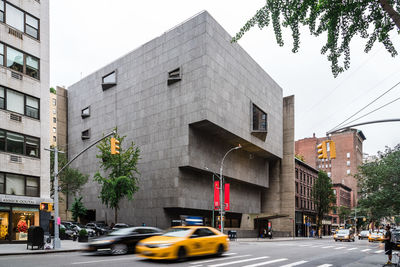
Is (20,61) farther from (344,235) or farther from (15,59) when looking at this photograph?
(344,235)

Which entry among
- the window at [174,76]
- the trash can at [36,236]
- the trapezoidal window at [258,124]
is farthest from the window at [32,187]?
the trapezoidal window at [258,124]

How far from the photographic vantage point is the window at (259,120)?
2159 inches

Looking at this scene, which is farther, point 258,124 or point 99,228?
point 258,124

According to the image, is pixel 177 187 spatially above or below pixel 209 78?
below

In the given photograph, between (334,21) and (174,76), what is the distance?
39.7 meters

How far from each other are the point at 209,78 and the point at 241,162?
58.2 feet

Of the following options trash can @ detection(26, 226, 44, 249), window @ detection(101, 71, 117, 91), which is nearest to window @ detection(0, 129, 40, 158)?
trash can @ detection(26, 226, 44, 249)

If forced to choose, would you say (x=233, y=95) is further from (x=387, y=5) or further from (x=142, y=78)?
(x=387, y=5)

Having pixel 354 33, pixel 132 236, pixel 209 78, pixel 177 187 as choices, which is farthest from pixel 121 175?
pixel 354 33

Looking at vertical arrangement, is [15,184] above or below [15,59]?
below

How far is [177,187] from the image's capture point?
44781mm

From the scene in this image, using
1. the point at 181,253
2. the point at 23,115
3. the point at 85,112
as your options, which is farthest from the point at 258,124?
the point at 181,253

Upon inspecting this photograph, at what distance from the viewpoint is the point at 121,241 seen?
17.0 m

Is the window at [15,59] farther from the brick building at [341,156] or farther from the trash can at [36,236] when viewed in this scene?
the brick building at [341,156]
